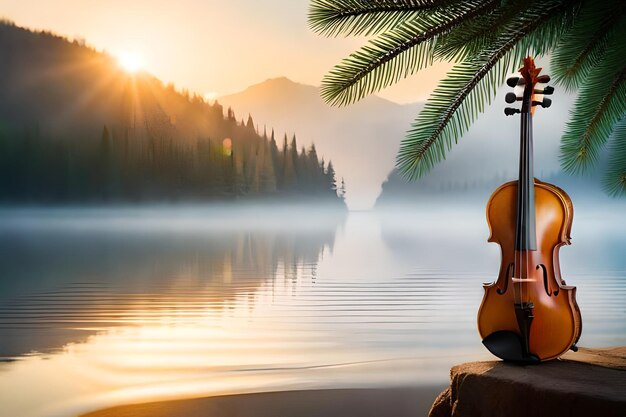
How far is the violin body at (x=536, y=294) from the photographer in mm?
1430

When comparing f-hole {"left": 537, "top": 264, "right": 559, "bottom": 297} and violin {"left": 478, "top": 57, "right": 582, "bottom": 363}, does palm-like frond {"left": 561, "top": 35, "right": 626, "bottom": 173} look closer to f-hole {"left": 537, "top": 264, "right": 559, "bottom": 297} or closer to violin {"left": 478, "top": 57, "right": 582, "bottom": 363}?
violin {"left": 478, "top": 57, "right": 582, "bottom": 363}

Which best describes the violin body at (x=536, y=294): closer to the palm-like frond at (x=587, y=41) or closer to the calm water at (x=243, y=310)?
the palm-like frond at (x=587, y=41)

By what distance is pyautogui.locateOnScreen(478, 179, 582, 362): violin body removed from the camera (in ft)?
4.69

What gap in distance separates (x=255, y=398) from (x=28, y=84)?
12689 mm

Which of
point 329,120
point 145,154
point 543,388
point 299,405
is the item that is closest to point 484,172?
point 329,120

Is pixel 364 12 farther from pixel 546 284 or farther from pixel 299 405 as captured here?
pixel 299 405

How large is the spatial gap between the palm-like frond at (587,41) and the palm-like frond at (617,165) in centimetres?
17

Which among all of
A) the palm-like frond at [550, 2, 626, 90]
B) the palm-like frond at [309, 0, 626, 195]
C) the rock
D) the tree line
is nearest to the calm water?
the tree line

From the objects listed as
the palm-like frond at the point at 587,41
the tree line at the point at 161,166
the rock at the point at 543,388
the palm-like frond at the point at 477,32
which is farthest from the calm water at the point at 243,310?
the palm-like frond at the point at 477,32

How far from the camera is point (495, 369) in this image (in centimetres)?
143

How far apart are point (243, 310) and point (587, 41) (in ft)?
11.9

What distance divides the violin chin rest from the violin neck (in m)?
0.19

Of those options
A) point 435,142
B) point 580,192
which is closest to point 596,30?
point 435,142

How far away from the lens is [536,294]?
Answer: 56.4 inches
